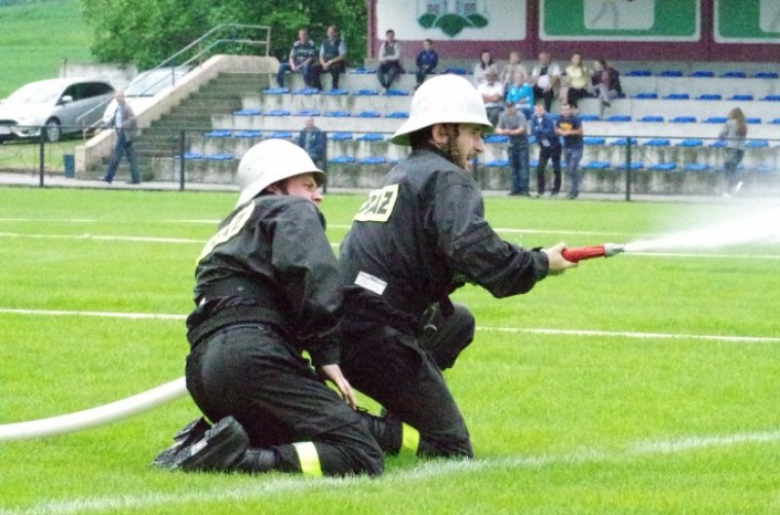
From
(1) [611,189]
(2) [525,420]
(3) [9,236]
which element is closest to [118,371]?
(2) [525,420]

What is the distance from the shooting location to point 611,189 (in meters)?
34.5

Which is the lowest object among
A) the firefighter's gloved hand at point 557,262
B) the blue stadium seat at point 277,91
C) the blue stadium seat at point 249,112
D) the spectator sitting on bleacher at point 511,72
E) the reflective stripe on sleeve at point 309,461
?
the reflective stripe on sleeve at point 309,461

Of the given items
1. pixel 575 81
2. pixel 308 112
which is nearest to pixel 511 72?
pixel 575 81

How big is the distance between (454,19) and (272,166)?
37273 millimetres

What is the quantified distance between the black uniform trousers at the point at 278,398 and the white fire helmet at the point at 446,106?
121 centimetres

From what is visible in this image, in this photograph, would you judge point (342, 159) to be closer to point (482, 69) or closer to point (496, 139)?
point (496, 139)

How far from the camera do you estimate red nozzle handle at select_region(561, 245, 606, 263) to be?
762 cm

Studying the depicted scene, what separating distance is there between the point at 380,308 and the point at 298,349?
51 centimetres

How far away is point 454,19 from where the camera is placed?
44406mm

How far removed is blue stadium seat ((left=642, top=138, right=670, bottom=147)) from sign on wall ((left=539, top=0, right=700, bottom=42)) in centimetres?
702

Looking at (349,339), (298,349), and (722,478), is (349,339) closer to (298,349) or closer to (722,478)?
(298,349)

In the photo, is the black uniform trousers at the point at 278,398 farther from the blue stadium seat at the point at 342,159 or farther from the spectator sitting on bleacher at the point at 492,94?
the blue stadium seat at the point at 342,159

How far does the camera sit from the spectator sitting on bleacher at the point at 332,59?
138 ft

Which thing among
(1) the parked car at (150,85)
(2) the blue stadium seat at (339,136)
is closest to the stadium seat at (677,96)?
(2) the blue stadium seat at (339,136)
